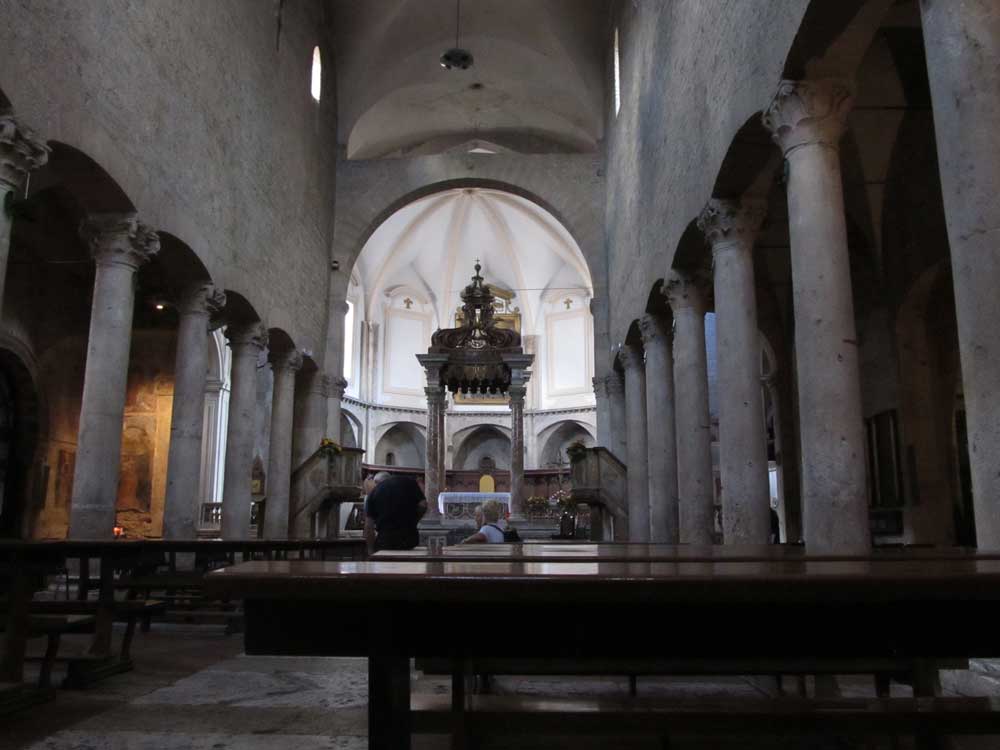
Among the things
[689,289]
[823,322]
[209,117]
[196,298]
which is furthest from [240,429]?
[823,322]

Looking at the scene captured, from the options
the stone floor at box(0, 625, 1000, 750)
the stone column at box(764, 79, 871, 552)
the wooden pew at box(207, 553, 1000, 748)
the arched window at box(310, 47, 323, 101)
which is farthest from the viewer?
the arched window at box(310, 47, 323, 101)

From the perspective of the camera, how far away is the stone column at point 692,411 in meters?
11.4

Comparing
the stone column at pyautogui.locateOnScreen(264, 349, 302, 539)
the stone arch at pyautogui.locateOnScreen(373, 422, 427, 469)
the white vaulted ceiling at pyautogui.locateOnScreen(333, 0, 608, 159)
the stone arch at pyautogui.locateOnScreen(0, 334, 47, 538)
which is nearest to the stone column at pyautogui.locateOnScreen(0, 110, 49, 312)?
the stone arch at pyautogui.locateOnScreen(0, 334, 47, 538)

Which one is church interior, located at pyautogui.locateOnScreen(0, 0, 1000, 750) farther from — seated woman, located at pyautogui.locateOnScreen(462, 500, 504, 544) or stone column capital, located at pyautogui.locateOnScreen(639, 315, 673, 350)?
seated woman, located at pyautogui.locateOnScreen(462, 500, 504, 544)

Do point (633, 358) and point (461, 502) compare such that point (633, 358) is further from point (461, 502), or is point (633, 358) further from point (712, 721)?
point (712, 721)

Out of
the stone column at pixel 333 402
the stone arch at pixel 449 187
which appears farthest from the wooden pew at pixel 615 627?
the stone arch at pixel 449 187

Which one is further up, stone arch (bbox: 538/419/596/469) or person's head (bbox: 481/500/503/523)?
stone arch (bbox: 538/419/596/469)

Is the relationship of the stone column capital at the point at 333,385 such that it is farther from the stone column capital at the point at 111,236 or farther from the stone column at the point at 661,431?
the stone column capital at the point at 111,236

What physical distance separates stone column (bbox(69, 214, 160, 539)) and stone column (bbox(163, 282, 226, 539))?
215 cm

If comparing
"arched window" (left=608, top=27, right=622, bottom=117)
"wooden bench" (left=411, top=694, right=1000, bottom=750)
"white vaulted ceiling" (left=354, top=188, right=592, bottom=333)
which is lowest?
"wooden bench" (left=411, top=694, right=1000, bottom=750)

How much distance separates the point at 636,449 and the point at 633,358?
2.09 m

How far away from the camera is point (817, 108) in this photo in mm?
7227

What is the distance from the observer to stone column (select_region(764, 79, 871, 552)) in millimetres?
6527

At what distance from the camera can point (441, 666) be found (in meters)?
3.48
